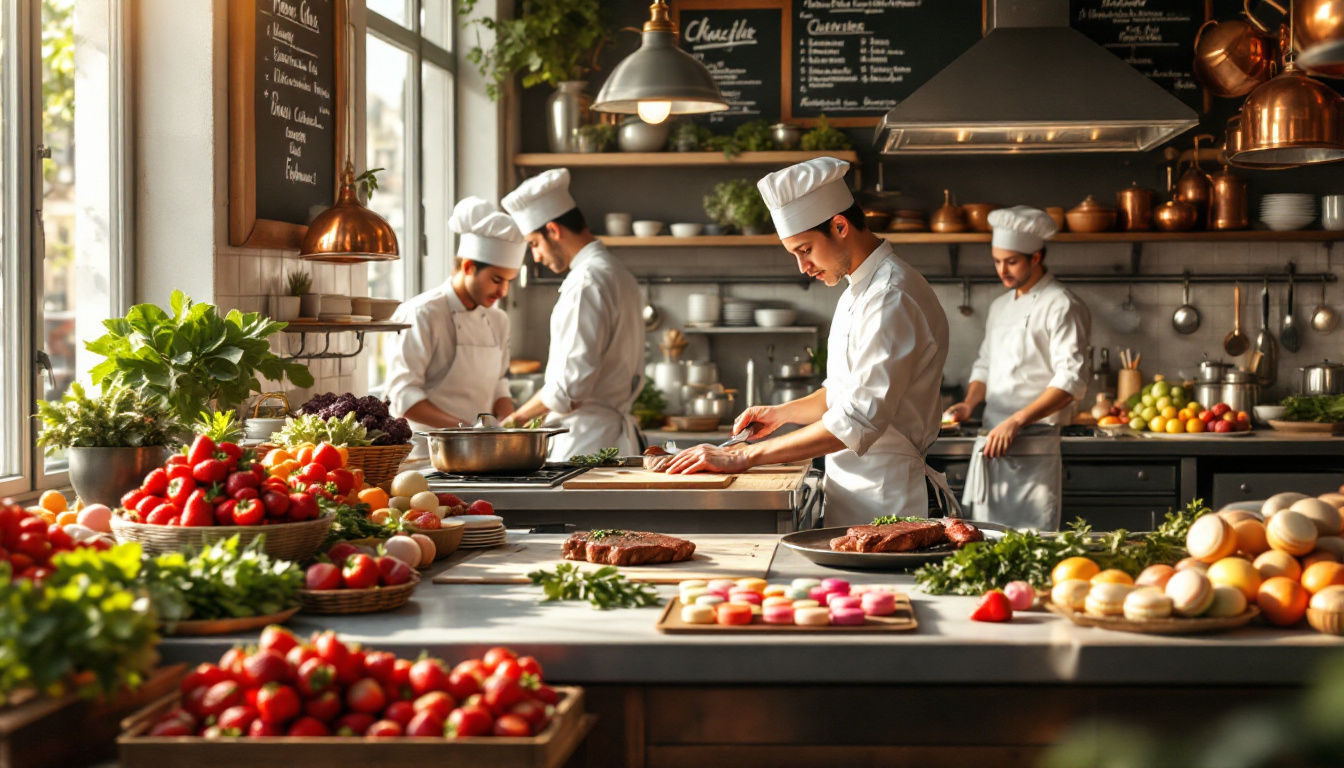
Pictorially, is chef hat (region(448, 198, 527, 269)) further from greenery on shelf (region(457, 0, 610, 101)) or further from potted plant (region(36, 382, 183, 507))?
potted plant (region(36, 382, 183, 507))

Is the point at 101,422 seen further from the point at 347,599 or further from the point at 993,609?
the point at 993,609

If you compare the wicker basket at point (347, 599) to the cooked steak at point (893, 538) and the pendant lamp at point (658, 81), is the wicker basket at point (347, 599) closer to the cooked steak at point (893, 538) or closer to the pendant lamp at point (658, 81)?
the cooked steak at point (893, 538)

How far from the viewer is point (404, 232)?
5.62 metres

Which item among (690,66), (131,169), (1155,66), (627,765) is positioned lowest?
(627,765)

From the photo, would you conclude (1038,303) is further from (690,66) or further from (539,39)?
(539,39)

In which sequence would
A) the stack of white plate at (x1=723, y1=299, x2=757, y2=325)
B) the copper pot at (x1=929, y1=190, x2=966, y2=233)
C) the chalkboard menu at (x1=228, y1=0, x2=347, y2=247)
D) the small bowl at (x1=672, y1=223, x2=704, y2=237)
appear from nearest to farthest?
the chalkboard menu at (x1=228, y1=0, x2=347, y2=247)
the copper pot at (x1=929, y1=190, x2=966, y2=233)
the small bowl at (x1=672, y1=223, x2=704, y2=237)
the stack of white plate at (x1=723, y1=299, x2=757, y2=325)

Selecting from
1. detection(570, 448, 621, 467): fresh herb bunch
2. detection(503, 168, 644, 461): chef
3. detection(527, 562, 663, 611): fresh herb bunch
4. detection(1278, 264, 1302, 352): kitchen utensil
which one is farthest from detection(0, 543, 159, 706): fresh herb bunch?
detection(1278, 264, 1302, 352): kitchen utensil

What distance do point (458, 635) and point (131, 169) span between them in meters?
2.14

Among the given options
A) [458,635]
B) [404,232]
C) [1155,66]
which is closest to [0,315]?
[458,635]

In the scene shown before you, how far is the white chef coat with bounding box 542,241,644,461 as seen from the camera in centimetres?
440

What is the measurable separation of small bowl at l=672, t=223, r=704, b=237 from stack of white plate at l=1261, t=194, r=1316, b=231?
8.66 feet

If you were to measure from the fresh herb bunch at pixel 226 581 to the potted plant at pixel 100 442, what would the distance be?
62 cm

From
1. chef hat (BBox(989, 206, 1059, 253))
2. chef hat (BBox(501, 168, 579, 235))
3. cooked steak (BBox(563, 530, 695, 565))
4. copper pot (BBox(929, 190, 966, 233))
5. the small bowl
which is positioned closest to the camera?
cooked steak (BBox(563, 530, 695, 565))

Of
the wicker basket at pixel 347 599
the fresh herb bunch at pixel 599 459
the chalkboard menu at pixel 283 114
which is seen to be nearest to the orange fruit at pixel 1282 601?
the wicker basket at pixel 347 599
